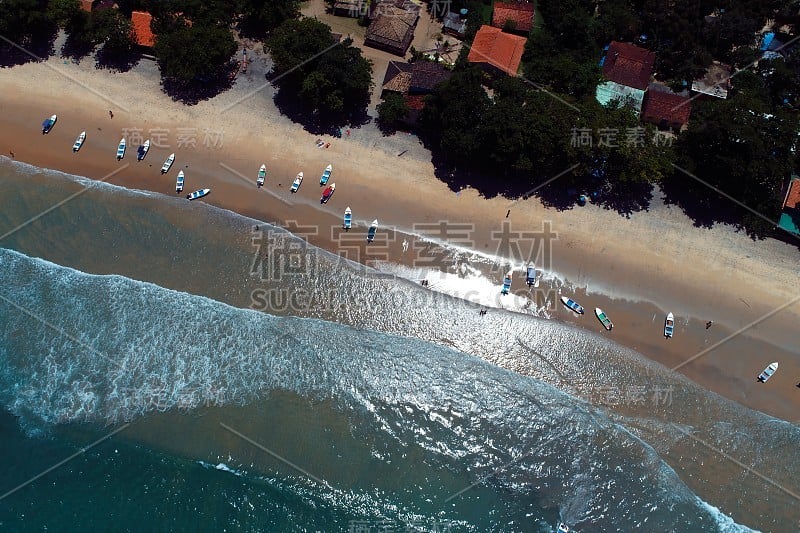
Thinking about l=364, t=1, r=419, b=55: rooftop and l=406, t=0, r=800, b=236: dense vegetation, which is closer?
l=406, t=0, r=800, b=236: dense vegetation

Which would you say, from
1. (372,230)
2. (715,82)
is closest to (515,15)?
(715,82)

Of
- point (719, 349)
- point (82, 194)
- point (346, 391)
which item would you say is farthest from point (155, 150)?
point (719, 349)

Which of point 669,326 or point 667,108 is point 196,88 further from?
point 669,326

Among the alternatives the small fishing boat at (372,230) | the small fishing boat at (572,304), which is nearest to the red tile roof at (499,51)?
the small fishing boat at (372,230)

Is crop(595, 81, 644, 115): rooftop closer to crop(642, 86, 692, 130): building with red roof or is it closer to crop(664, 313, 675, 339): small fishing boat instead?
crop(642, 86, 692, 130): building with red roof

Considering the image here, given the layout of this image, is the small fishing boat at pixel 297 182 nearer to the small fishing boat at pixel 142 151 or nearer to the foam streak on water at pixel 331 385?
the foam streak on water at pixel 331 385

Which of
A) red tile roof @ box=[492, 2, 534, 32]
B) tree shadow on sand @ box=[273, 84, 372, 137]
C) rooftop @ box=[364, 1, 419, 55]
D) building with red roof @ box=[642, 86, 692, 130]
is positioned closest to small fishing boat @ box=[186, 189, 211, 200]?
tree shadow on sand @ box=[273, 84, 372, 137]
